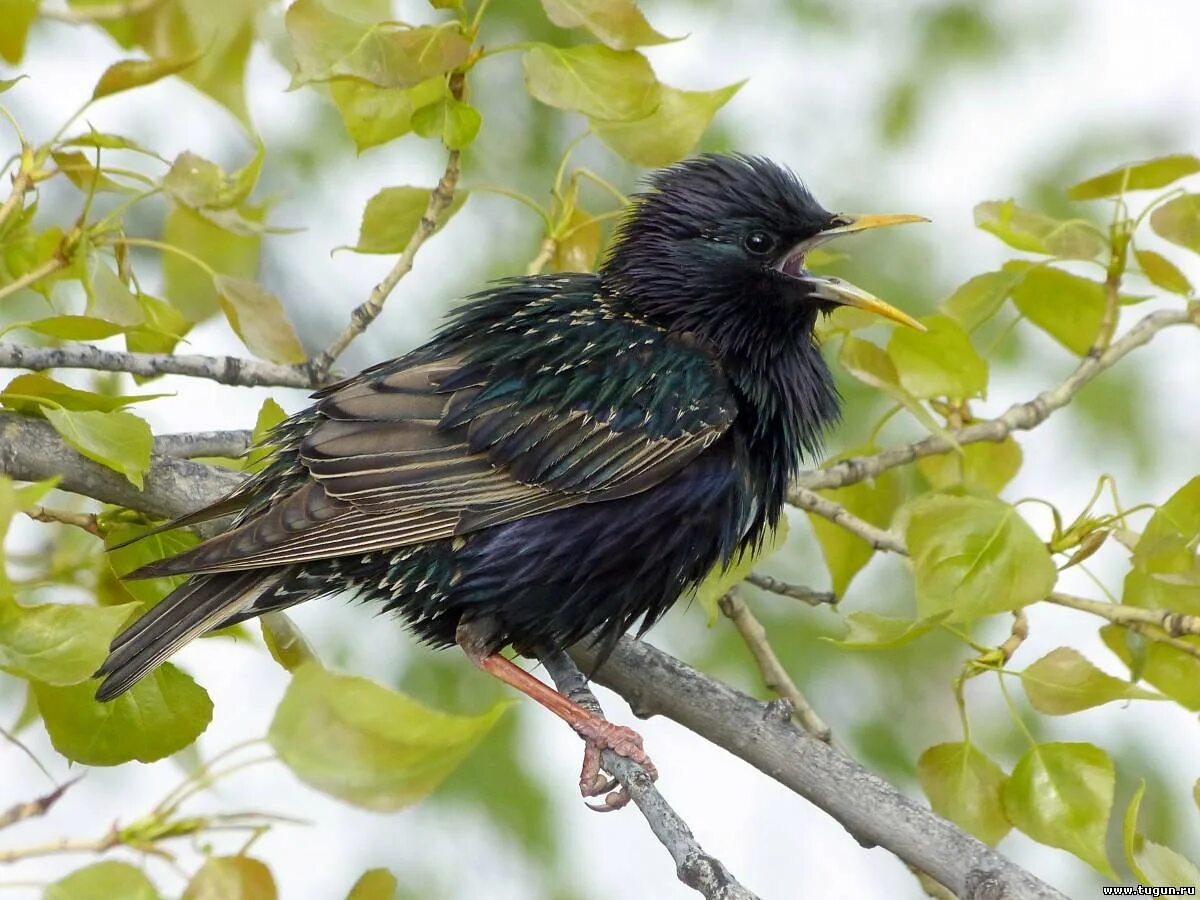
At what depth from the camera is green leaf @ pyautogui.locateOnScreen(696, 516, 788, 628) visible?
3705 millimetres

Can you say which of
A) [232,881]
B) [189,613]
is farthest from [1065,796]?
[189,613]

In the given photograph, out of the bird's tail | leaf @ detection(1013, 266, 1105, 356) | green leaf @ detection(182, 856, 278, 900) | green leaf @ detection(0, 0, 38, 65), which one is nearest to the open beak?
leaf @ detection(1013, 266, 1105, 356)

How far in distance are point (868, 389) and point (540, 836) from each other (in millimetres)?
2556

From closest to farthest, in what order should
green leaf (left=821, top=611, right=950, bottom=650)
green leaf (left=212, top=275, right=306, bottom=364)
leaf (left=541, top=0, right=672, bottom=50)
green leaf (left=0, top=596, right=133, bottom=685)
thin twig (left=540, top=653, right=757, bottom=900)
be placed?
green leaf (left=0, top=596, right=133, bottom=685)
thin twig (left=540, top=653, right=757, bottom=900)
green leaf (left=821, top=611, right=950, bottom=650)
leaf (left=541, top=0, right=672, bottom=50)
green leaf (left=212, top=275, right=306, bottom=364)

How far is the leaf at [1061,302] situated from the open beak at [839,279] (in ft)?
1.10

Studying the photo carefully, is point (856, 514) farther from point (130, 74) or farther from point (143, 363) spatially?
point (130, 74)

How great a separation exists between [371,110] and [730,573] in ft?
4.61

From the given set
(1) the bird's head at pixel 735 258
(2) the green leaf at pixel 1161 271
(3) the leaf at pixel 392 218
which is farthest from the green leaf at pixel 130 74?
(2) the green leaf at pixel 1161 271

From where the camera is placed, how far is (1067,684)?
3.27m

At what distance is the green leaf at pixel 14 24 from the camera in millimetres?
2846

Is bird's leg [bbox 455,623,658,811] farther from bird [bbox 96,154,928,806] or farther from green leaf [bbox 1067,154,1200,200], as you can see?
green leaf [bbox 1067,154,1200,200]

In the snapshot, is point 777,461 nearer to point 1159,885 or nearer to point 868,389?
point 1159,885

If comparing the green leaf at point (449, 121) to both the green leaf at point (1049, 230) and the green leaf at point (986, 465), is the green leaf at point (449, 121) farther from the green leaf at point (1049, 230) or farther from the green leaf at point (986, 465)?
the green leaf at point (986, 465)

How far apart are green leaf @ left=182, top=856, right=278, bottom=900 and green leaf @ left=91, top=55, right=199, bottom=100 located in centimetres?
151
